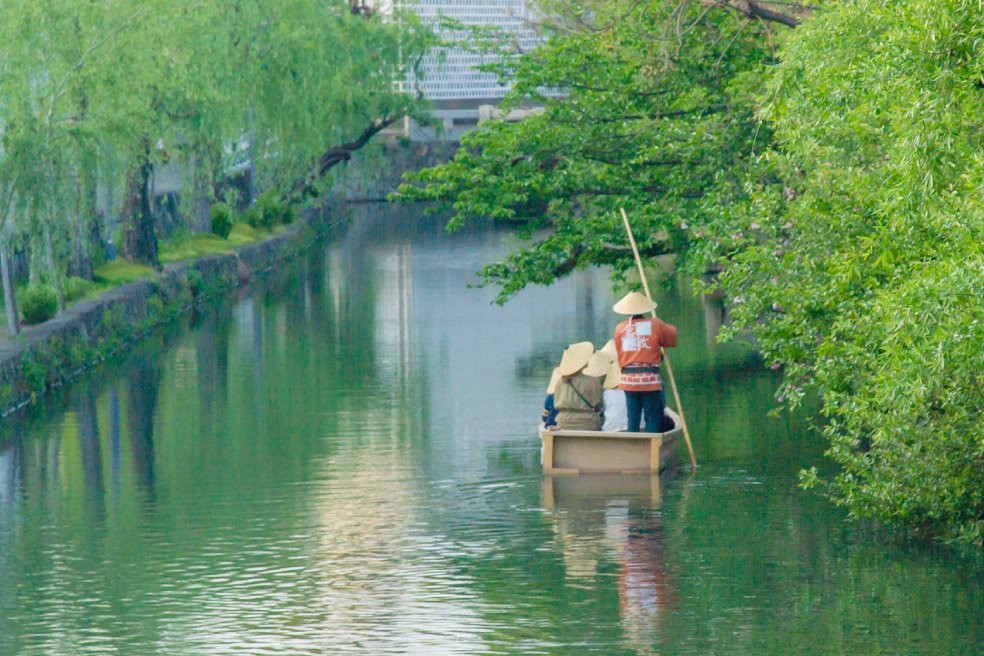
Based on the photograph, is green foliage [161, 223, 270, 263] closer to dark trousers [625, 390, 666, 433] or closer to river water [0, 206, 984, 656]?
river water [0, 206, 984, 656]

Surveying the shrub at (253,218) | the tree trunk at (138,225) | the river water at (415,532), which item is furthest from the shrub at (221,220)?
the river water at (415,532)

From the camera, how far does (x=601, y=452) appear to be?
52.7ft

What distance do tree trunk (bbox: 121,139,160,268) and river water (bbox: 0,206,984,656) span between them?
24.9 ft

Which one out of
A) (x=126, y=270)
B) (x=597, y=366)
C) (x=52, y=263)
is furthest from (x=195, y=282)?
(x=597, y=366)

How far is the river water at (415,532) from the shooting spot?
1080 cm

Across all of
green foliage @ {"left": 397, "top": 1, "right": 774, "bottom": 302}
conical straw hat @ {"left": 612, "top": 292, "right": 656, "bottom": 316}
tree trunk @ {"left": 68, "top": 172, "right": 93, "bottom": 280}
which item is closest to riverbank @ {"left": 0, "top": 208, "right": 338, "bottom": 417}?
tree trunk @ {"left": 68, "top": 172, "right": 93, "bottom": 280}

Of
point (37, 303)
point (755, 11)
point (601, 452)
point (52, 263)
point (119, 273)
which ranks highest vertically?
point (755, 11)

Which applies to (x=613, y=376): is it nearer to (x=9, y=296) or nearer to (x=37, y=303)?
(x=9, y=296)

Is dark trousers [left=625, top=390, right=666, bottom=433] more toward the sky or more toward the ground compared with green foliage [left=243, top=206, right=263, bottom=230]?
more toward the ground

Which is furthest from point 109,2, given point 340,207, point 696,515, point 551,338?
point 340,207

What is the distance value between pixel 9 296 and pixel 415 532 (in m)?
11.8

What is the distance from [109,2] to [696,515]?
1656cm

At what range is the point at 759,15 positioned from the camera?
64.1 feet

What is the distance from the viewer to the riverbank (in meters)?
22.2
